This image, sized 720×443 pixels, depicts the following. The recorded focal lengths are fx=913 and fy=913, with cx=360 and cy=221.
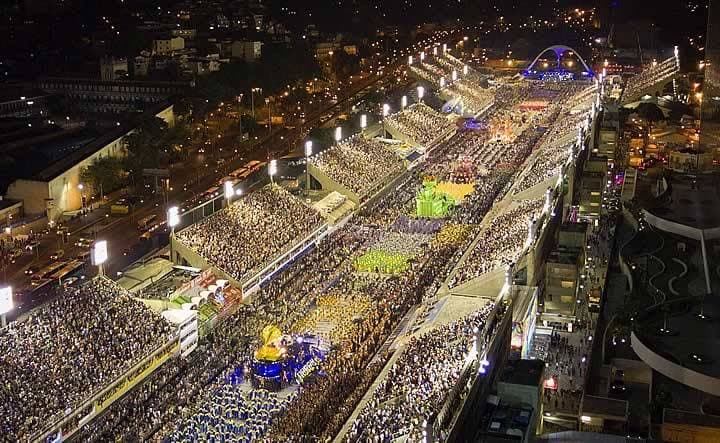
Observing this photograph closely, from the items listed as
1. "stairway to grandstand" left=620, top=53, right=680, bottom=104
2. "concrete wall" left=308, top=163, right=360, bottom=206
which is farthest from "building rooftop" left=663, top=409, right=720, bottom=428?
"stairway to grandstand" left=620, top=53, right=680, bottom=104

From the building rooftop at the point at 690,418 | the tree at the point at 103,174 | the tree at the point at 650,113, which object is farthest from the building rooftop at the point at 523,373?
the tree at the point at 650,113

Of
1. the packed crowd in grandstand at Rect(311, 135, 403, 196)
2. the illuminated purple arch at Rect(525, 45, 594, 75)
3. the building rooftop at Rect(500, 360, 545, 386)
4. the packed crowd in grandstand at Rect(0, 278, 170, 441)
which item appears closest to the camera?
the packed crowd in grandstand at Rect(0, 278, 170, 441)

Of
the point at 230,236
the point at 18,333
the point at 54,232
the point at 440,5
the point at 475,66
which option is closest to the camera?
the point at 18,333

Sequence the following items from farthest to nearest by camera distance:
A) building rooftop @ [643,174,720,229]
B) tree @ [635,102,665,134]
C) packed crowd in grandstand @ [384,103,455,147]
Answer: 1. tree @ [635,102,665,134]
2. packed crowd in grandstand @ [384,103,455,147]
3. building rooftop @ [643,174,720,229]

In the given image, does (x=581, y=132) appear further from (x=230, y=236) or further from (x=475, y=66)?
(x=475, y=66)

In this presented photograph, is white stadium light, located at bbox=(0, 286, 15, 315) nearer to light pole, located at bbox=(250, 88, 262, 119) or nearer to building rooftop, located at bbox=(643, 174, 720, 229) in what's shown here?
building rooftop, located at bbox=(643, 174, 720, 229)

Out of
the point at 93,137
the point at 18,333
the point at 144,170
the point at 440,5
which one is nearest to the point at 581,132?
the point at 144,170

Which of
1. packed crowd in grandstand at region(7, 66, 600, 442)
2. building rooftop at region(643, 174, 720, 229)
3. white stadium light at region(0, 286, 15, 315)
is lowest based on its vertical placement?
packed crowd in grandstand at region(7, 66, 600, 442)

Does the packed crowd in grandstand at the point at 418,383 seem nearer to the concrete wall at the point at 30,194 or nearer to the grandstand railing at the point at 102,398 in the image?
the grandstand railing at the point at 102,398
